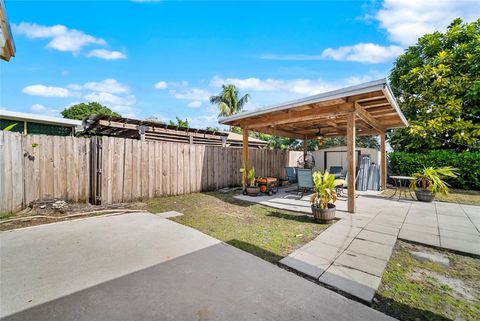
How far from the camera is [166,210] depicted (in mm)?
5074

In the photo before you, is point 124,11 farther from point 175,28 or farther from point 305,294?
point 305,294

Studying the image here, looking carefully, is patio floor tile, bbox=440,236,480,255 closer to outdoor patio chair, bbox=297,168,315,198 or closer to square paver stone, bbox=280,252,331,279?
square paver stone, bbox=280,252,331,279

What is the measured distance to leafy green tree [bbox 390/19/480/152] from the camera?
9.25 metres

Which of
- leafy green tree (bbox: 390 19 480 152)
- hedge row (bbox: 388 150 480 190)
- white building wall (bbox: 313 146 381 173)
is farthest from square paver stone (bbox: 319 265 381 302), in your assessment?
leafy green tree (bbox: 390 19 480 152)

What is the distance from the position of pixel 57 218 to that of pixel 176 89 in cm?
1375

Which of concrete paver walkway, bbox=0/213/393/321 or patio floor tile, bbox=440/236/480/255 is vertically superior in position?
concrete paver walkway, bbox=0/213/393/321

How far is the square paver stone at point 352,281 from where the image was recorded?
1920mm

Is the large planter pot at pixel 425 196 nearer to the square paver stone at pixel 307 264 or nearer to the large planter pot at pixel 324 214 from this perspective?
the large planter pot at pixel 324 214

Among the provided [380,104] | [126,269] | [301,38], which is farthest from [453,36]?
[126,269]

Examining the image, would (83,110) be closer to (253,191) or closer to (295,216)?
(253,191)

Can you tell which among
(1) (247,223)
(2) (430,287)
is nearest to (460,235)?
(2) (430,287)

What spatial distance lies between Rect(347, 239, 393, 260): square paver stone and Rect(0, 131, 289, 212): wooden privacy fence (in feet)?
17.5

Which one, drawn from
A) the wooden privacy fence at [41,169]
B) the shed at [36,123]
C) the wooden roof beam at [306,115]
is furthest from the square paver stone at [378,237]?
the shed at [36,123]

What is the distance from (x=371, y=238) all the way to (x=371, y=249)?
489 millimetres
